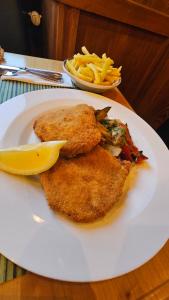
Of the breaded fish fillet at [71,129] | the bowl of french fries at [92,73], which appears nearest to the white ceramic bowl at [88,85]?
the bowl of french fries at [92,73]

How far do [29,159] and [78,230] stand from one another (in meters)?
0.32

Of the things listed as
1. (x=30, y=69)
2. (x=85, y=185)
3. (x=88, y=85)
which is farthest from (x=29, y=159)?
(x=30, y=69)

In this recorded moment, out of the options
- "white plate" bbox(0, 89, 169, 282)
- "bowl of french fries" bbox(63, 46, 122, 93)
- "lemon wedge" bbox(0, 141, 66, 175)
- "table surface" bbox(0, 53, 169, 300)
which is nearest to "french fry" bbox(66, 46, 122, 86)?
"bowl of french fries" bbox(63, 46, 122, 93)

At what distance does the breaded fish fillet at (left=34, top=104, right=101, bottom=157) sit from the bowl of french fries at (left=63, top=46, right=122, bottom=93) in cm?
26

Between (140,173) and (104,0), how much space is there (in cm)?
141

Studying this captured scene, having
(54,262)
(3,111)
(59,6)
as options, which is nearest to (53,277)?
(54,262)

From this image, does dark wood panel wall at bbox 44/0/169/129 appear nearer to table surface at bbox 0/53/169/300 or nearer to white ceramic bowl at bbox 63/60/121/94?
white ceramic bowl at bbox 63/60/121/94

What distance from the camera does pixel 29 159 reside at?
68 cm

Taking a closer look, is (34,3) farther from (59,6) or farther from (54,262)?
(54,262)

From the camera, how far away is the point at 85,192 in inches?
27.5

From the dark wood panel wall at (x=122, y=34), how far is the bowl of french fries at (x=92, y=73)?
0.61 metres

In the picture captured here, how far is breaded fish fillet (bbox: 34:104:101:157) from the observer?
794 mm

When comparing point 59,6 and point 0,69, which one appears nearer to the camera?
point 0,69

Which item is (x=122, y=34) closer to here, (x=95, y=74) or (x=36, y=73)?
(x=95, y=74)
